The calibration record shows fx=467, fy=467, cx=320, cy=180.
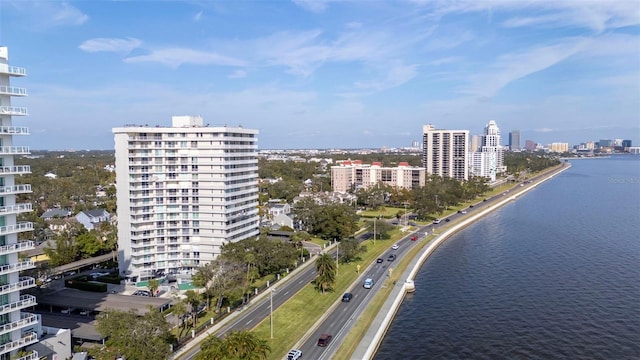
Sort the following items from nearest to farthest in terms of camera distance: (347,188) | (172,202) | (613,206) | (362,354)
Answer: (362,354) → (172,202) → (613,206) → (347,188)

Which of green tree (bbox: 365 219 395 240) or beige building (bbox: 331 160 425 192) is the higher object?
beige building (bbox: 331 160 425 192)

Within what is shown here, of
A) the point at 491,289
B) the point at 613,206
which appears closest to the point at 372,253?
the point at 491,289

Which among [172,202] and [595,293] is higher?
[172,202]

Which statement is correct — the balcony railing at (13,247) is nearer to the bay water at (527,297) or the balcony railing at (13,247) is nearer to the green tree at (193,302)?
the green tree at (193,302)

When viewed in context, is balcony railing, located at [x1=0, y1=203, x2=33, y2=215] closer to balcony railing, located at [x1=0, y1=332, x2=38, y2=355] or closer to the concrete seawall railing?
balcony railing, located at [x1=0, y1=332, x2=38, y2=355]

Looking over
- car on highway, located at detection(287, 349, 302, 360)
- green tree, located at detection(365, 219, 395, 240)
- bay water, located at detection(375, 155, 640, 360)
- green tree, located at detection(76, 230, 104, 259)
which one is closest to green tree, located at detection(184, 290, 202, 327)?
car on highway, located at detection(287, 349, 302, 360)

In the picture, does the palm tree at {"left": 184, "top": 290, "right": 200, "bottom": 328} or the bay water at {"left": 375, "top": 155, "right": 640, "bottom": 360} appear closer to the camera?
the bay water at {"left": 375, "top": 155, "right": 640, "bottom": 360}

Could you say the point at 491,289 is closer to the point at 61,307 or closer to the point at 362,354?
the point at 362,354
